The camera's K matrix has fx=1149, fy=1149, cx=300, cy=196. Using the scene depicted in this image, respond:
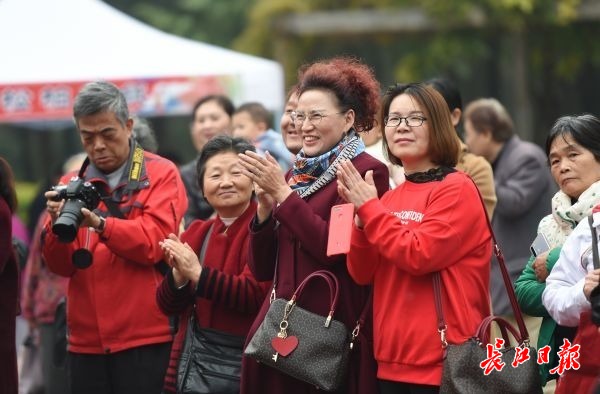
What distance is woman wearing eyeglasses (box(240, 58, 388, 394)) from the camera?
181 inches

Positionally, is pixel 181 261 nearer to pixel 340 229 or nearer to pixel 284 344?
pixel 284 344

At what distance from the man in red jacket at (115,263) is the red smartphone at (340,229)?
1223mm

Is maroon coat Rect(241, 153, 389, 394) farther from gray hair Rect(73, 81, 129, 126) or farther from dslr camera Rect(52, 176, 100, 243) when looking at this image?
gray hair Rect(73, 81, 129, 126)

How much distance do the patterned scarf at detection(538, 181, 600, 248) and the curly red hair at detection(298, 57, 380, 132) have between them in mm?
871

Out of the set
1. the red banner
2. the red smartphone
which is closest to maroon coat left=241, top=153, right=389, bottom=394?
the red smartphone

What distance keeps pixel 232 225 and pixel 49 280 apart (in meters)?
2.59

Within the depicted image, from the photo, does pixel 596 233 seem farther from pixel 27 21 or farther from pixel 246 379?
pixel 27 21

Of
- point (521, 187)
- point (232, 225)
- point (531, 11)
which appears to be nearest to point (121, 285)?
point (232, 225)

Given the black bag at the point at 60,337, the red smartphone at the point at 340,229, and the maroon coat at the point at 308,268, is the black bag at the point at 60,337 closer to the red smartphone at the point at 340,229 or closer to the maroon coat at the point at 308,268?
the maroon coat at the point at 308,268

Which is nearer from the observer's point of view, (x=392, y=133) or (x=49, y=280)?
(x=392, y=133)

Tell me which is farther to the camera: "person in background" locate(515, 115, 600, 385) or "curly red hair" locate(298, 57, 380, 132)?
"curly red hair" locate(298, 57, 380, 132)

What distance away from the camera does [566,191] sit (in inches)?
189

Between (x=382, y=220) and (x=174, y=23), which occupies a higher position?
(x=174, y=23)

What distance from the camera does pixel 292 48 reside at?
53.1 ft
